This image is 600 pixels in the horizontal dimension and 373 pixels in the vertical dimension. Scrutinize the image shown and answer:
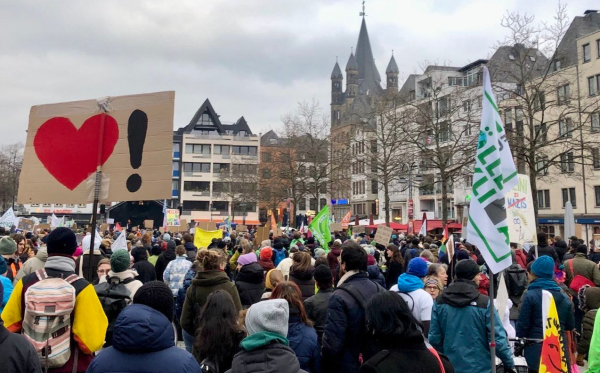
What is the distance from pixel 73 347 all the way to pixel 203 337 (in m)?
1.00

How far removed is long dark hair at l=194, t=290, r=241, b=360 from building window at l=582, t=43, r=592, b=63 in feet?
143

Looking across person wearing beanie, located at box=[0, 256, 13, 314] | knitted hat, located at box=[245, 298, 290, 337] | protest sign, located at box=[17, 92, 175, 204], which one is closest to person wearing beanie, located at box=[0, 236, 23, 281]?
person wearing beanie, located at box=[0, 256, 13, 314]

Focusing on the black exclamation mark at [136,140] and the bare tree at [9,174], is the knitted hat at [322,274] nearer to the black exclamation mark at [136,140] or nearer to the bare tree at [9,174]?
the black exclamation mark at [136,140]

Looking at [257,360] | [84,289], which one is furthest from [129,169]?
[257,360]

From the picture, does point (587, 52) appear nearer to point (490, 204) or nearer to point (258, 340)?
point (490, 204)

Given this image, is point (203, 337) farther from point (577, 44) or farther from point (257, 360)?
point (577, 44)

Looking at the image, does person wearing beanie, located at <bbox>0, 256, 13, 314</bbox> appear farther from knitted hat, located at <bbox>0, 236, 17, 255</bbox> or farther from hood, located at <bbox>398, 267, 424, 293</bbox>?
hood, located at <bbox>398, 267, 424, 293</bbox>

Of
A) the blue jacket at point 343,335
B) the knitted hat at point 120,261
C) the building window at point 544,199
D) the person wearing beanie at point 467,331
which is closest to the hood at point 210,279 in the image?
the knitted hat at point 120,261

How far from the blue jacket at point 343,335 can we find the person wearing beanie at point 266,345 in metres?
1.45

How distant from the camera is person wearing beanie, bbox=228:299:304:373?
3117 mm

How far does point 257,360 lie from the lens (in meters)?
3.13

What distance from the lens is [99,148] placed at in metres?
5.87

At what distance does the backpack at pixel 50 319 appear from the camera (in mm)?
3889

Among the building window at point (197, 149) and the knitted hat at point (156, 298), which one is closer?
the knitted hat at point (156, 298)
